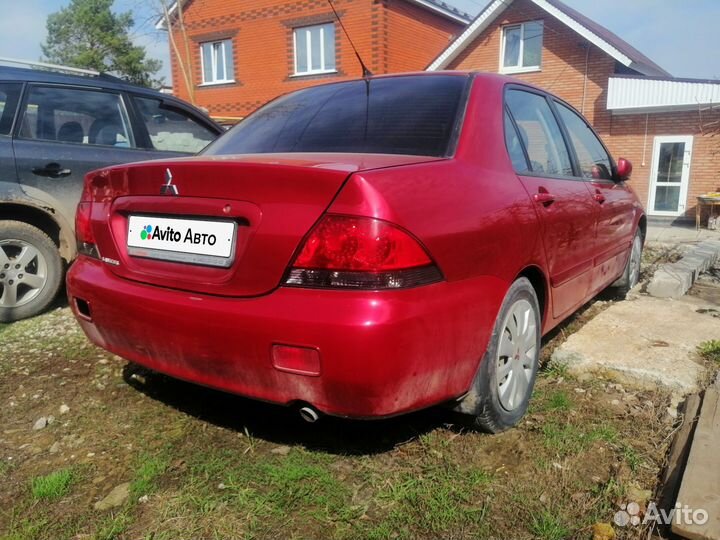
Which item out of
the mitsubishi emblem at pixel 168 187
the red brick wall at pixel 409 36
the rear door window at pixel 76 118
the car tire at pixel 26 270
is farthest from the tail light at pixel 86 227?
the red brick wall at pixel 409 36

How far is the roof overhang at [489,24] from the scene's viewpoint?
1330cm

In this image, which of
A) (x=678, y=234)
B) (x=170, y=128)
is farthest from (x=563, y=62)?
(x=170, y=128)

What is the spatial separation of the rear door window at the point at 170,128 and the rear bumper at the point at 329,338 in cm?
301

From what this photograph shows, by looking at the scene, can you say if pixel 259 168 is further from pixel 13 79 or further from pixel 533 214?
pixel 13 79

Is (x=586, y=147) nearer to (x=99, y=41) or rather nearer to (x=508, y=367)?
(x=508, y=367)

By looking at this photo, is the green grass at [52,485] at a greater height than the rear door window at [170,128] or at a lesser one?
lesser

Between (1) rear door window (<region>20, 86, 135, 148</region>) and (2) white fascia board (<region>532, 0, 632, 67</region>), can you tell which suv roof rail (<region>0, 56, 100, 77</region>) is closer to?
(1) rear door window (<region>20, 86, 135, 148</region>)

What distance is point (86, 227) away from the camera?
246cm

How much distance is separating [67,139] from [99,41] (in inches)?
1705

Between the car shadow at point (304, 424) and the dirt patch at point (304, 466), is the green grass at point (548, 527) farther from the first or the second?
the car shadow at point (304, 424)

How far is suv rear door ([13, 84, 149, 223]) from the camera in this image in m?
4.02

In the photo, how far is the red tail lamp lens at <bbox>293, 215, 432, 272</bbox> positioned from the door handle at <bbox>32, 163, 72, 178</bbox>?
3.13 m

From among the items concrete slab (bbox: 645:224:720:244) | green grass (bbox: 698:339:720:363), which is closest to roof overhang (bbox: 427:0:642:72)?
concrete slab (bbox: 645:224:720:244)

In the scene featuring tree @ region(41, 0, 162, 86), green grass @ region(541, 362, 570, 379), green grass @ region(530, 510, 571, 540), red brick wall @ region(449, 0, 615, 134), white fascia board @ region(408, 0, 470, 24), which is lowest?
green grass @ region(530, 510, 571, 540)
